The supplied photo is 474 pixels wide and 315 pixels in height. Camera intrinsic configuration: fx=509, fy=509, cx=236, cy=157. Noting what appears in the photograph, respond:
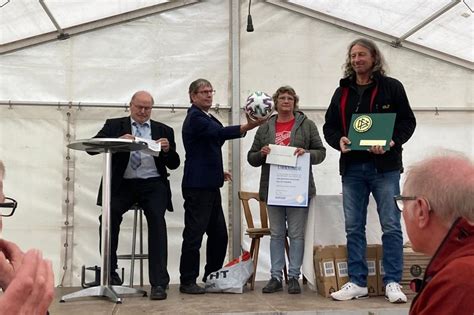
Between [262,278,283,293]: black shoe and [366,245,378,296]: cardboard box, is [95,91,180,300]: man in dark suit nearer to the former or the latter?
[262,278,283,293]: black shoe

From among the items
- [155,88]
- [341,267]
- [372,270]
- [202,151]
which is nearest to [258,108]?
[202,151]

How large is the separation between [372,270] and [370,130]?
950 mm

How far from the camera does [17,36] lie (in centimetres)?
445

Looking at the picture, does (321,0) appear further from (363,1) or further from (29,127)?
(29,127)

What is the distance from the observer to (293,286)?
11.2 ft

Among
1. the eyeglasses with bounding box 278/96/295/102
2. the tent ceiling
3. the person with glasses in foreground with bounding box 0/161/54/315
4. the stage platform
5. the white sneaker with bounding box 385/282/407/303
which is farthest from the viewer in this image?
the tent ceiling

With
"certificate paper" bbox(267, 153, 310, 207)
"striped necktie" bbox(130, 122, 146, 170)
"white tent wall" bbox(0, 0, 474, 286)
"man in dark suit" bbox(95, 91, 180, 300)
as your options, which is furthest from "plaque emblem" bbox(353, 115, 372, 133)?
"white tent wall" bbox(0, 0, 474, 286)

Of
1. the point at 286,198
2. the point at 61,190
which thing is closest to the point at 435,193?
the point at 286,198

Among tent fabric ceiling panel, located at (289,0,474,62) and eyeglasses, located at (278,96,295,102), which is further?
tent fabric ceiling panel, located at (289,0,474,62)

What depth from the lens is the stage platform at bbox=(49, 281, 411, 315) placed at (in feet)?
9.07

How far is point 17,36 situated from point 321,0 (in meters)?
2.75

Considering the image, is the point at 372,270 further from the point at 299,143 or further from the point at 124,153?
the point at 124,153

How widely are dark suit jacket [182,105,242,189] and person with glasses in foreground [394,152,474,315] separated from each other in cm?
229

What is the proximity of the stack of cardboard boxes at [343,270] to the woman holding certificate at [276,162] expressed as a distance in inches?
7.3
